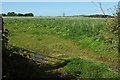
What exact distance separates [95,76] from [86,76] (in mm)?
370

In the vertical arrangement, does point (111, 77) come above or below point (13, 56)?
below

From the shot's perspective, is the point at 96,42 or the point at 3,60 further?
the point at 96,42

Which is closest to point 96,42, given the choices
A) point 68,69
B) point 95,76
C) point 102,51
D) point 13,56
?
point 102,51

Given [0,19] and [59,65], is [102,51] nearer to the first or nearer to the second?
[59,65]

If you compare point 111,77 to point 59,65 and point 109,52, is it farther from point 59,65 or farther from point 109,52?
point 109,52

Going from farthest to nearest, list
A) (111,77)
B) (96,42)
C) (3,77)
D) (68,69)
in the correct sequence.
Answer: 1. (96,42)
2. (68,69)
3. (111,77)
4. (3,77)

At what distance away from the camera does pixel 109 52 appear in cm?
1942

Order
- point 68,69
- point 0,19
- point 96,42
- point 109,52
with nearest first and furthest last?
point 0,19 < point 68,69 < point 109,52 < point 96,42

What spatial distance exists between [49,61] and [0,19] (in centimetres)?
625

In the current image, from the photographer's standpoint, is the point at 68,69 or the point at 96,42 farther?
the point at 96,42

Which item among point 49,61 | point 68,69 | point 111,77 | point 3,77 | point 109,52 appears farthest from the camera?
point 109,52

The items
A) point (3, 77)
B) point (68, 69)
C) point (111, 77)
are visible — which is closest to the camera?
point (3, 77)

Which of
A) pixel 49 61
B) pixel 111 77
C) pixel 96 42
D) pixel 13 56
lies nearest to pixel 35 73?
pixel 13 56

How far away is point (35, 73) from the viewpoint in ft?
38.9
